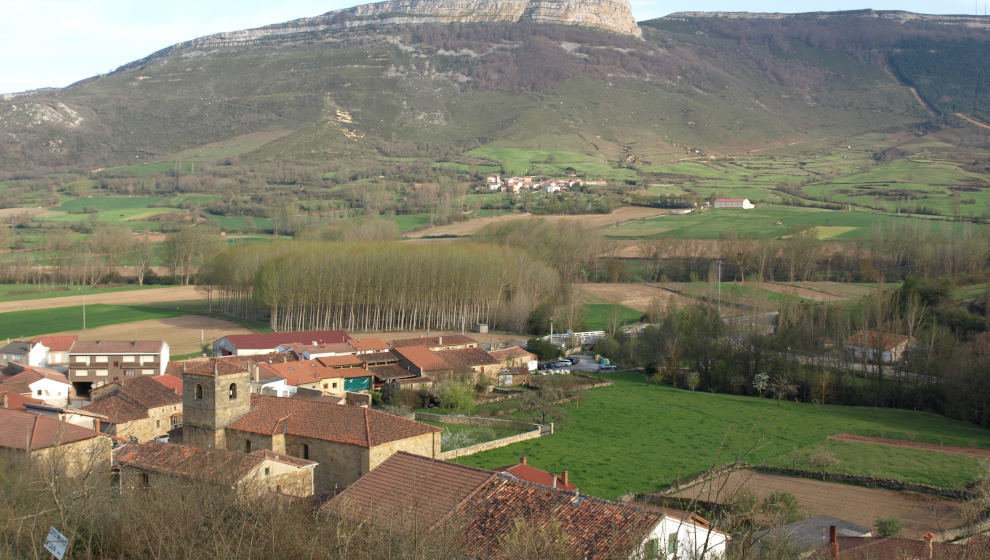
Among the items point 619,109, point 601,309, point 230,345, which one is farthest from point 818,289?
point 619,109

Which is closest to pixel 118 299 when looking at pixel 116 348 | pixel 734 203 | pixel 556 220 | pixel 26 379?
pixel 116 348

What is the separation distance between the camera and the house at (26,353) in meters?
49.4

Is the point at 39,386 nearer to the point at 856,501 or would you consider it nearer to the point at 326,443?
the point at 326,443

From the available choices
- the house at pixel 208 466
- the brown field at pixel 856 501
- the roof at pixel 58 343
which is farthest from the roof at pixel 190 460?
the roof at pixel 58 343

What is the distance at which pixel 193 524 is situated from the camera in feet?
43.5

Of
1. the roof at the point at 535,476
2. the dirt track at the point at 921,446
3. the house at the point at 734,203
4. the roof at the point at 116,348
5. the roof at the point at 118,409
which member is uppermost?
the house at the point at 734,203

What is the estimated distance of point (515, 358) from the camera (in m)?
54.5

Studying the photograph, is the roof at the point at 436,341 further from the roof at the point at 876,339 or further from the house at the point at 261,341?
the roof at the point at 876,339

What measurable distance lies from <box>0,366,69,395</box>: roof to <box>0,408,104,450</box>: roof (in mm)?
12997

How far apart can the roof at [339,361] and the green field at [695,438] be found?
40.7ft

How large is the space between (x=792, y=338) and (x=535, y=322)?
21.8m

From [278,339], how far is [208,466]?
116 feet

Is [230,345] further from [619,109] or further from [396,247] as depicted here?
[619,109]

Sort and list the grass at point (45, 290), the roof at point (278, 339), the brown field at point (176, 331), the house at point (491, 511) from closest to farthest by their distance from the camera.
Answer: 1. the house at point (491, 511)
2. the roof at point (278, 339)
3. the brown field at point (176, 331)
4. the grass at point (45, 290)
